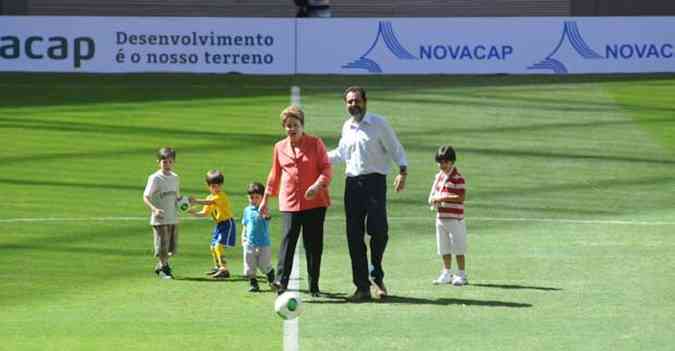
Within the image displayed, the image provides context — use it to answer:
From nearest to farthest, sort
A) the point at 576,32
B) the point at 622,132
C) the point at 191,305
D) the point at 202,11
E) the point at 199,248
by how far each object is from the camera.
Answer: the point at 191,305, the point at 199,248, the point at 622,132, the point at 576,32, the point at 202,11

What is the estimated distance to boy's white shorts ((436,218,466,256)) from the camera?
15.8 meters

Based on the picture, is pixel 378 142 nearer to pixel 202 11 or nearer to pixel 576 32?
pixel 576 32

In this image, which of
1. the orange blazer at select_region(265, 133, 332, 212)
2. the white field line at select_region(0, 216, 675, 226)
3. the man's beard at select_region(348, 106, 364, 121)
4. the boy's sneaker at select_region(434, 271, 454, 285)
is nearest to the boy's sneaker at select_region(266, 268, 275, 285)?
the orange blazer at select_region(265, 133, 332, 212)

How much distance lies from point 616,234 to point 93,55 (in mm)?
20468

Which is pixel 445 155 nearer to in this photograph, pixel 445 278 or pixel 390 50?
pixel 445 278

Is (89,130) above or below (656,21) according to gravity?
below

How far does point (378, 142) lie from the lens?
49.5 ft

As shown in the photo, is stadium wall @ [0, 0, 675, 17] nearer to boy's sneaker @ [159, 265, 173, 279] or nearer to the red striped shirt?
boy's sneaker @ [159, 265, 173, 279]

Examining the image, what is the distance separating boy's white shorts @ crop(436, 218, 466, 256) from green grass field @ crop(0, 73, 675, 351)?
0.40 meters

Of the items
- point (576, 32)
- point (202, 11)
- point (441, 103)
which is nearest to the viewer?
point (441, 103)

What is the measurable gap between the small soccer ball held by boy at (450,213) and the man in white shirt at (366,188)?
83 cm

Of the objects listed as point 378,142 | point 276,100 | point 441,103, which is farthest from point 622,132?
point 378,142

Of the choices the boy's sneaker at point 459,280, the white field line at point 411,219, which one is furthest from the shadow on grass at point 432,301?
the white field line at point 411,219

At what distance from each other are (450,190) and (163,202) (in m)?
3.03
